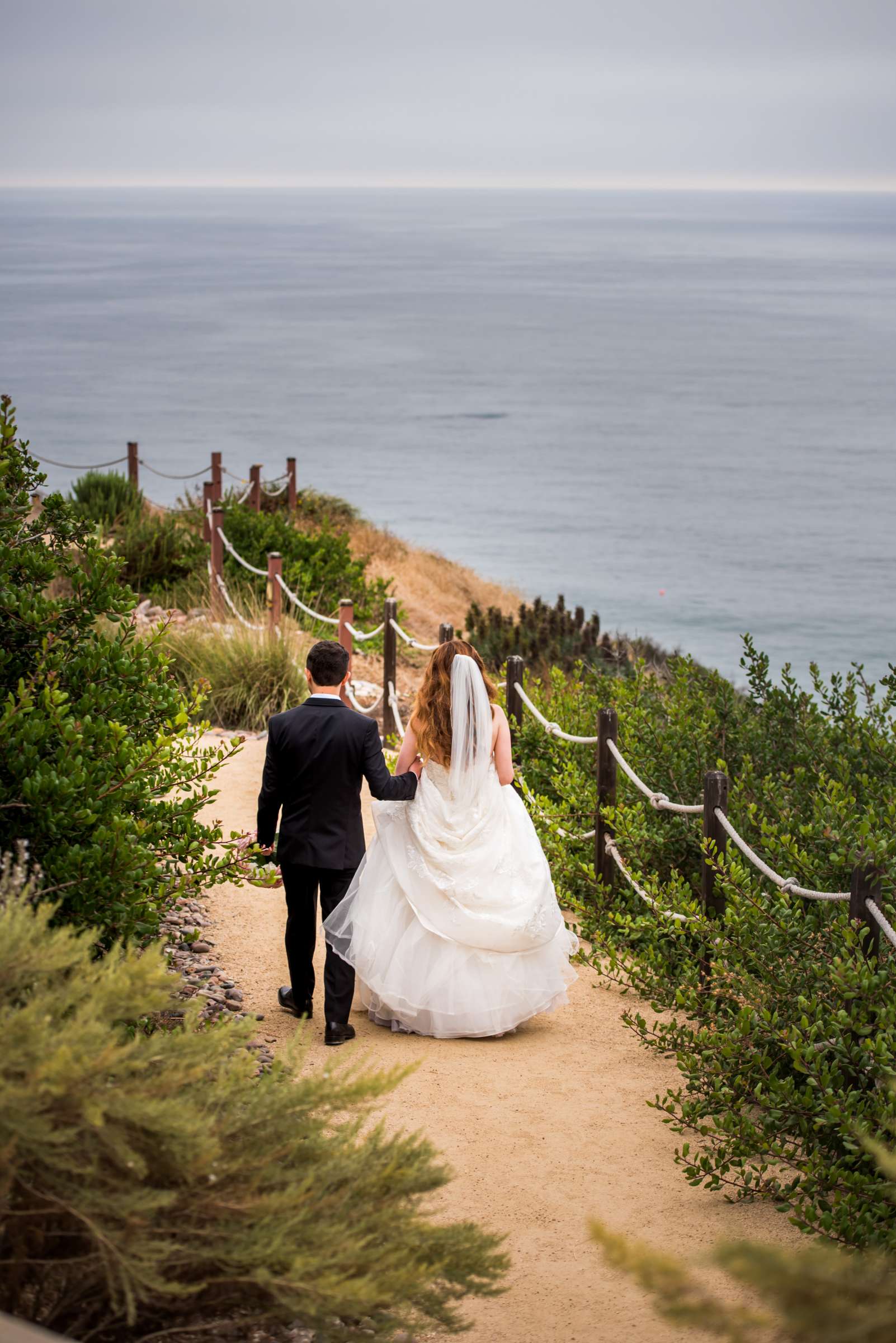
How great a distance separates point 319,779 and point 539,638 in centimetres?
949

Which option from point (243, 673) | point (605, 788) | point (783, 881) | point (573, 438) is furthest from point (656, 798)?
point (573, 438)

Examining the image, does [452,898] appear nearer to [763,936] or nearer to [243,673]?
[763,936]

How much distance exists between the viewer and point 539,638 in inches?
572

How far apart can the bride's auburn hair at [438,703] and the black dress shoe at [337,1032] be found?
3.89ft

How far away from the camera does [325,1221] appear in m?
2.43

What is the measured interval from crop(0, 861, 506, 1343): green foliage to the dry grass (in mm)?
15063

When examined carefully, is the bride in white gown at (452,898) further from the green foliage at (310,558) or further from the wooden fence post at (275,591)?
the green foliage at (310,558)

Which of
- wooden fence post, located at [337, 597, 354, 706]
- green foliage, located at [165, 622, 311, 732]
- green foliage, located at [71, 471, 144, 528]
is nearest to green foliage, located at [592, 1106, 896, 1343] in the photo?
wooden fence post, located at [337, 597, 354, 706]

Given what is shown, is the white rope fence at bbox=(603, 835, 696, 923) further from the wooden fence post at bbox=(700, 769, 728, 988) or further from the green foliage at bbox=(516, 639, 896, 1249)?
the wooden fence post at bbox=(700, 769, 728, 988)

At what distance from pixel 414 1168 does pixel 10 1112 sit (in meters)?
0.86

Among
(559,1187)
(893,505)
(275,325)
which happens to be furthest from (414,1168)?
(275,325)

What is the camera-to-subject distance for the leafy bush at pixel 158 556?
48.6 feet

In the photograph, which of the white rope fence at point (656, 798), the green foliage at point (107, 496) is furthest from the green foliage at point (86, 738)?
the green foliage at point (107, 496)

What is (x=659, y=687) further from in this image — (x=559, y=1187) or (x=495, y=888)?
(x=559, y=1187)
